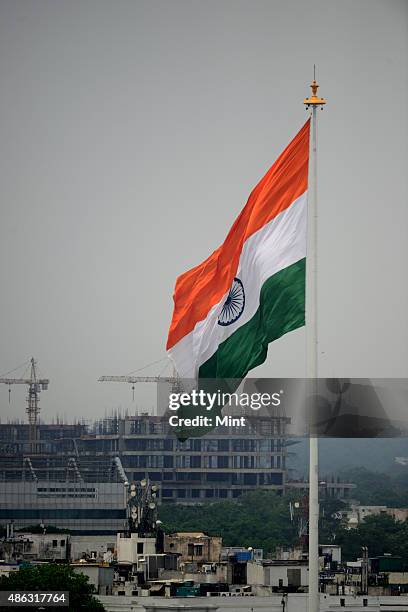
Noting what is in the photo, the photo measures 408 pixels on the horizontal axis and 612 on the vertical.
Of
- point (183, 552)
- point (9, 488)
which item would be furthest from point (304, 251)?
point (9, 488)

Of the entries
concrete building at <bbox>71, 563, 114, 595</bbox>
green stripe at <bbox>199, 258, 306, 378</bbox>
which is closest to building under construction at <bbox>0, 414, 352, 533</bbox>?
concrete building at <bbox>71, 563, 114, 595</bbox>

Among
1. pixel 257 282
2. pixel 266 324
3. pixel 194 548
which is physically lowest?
pixel 194 548

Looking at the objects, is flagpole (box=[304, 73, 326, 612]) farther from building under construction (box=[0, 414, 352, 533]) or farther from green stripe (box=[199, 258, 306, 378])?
building under construction (box=[0, 414, 352, 533])

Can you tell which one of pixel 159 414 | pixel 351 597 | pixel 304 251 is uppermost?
pixel 159 414

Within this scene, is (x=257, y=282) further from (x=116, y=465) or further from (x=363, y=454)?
(x=116, y=465)

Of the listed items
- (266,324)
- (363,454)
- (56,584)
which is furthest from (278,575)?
(363,454)

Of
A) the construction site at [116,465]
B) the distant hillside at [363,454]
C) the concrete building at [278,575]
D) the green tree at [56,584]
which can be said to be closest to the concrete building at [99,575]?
the concrete building at [278,575]

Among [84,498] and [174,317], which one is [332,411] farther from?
[84,498]
